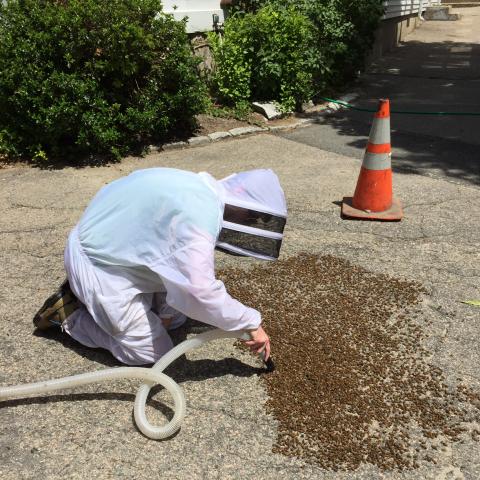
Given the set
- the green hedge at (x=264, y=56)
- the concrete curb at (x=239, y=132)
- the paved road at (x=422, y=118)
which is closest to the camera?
the paved road at (x=422, y=118)

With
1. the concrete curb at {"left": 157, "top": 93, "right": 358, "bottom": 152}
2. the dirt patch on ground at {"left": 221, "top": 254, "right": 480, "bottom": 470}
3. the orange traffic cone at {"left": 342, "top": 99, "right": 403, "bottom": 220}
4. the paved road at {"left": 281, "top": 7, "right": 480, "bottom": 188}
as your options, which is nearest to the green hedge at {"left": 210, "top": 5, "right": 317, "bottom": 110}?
the concrete curb at {"left": 157, "top": 93, "right": 358, "bottom": 152}

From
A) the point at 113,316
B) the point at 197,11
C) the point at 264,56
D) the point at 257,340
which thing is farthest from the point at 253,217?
the point at 197,11

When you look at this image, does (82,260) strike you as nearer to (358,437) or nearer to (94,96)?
(358,437)

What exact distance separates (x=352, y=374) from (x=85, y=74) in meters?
4.65

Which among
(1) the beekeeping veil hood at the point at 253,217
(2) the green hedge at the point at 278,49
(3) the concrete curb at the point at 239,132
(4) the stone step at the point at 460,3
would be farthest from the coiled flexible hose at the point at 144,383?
(4) the stone step at the point at 460,3

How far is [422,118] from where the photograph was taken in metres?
8.20

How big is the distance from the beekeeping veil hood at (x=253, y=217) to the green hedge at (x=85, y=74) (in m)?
3.80

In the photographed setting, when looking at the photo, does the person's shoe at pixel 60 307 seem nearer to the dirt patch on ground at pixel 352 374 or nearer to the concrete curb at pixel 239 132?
the dirt patch on ground at pixel 352 374

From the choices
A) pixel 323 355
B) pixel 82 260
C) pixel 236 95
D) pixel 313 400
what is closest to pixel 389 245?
pixel 323 355

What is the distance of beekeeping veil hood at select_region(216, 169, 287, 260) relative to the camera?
2.50 meters

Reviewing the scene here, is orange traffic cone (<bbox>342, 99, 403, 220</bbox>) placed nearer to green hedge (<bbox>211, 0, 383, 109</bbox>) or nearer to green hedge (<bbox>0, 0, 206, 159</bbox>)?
green hedge (<bbox>0, 0, 206, 159</bbox>)

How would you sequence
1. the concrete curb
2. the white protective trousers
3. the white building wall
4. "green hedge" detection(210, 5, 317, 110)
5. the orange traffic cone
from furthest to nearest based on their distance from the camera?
the white building wall → "green hedge" detection(210, 5, 317, 110) → the concrete curb → the orange traffic cone → the white protective trousers

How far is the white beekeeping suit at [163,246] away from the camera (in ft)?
7.98

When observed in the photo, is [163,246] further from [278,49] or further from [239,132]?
[278,49]
